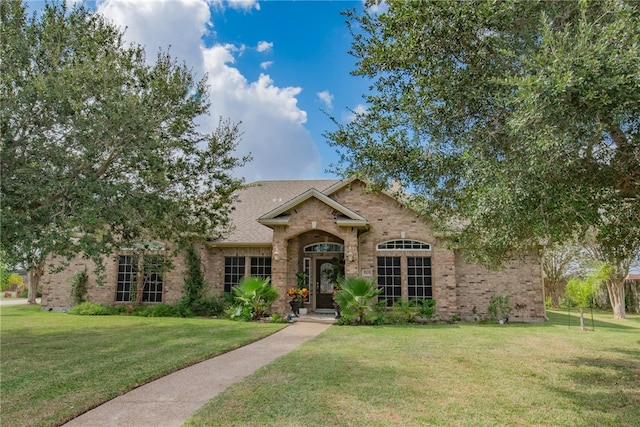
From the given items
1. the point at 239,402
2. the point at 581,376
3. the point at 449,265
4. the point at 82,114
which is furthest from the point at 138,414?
the point at 449,265

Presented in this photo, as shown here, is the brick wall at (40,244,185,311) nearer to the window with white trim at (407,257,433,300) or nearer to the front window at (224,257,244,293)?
the front window at (224,257,244,293)

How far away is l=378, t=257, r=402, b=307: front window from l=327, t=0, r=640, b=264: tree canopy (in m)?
9.15

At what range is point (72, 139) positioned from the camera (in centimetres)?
829

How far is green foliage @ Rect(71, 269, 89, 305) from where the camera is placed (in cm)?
1875

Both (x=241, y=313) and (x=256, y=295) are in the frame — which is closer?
(x=256, y=295)

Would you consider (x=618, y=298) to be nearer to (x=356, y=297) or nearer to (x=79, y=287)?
(x=356, y=297)

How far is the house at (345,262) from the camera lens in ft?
Answer: 54.7

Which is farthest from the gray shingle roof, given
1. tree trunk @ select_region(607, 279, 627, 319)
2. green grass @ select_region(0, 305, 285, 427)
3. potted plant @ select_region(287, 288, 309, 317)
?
tree trunk @ select_region(607, 279, 627, 319)

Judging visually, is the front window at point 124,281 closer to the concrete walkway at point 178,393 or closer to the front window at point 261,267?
the front window at point 261,267

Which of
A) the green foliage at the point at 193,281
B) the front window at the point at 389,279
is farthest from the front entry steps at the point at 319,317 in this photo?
the green foliage at the point at 193,281

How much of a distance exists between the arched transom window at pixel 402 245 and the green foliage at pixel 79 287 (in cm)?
1390

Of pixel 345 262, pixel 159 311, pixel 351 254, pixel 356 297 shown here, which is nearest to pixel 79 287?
pixel 159 311

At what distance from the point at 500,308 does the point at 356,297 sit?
6.42 metres

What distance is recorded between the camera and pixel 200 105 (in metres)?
12.9
